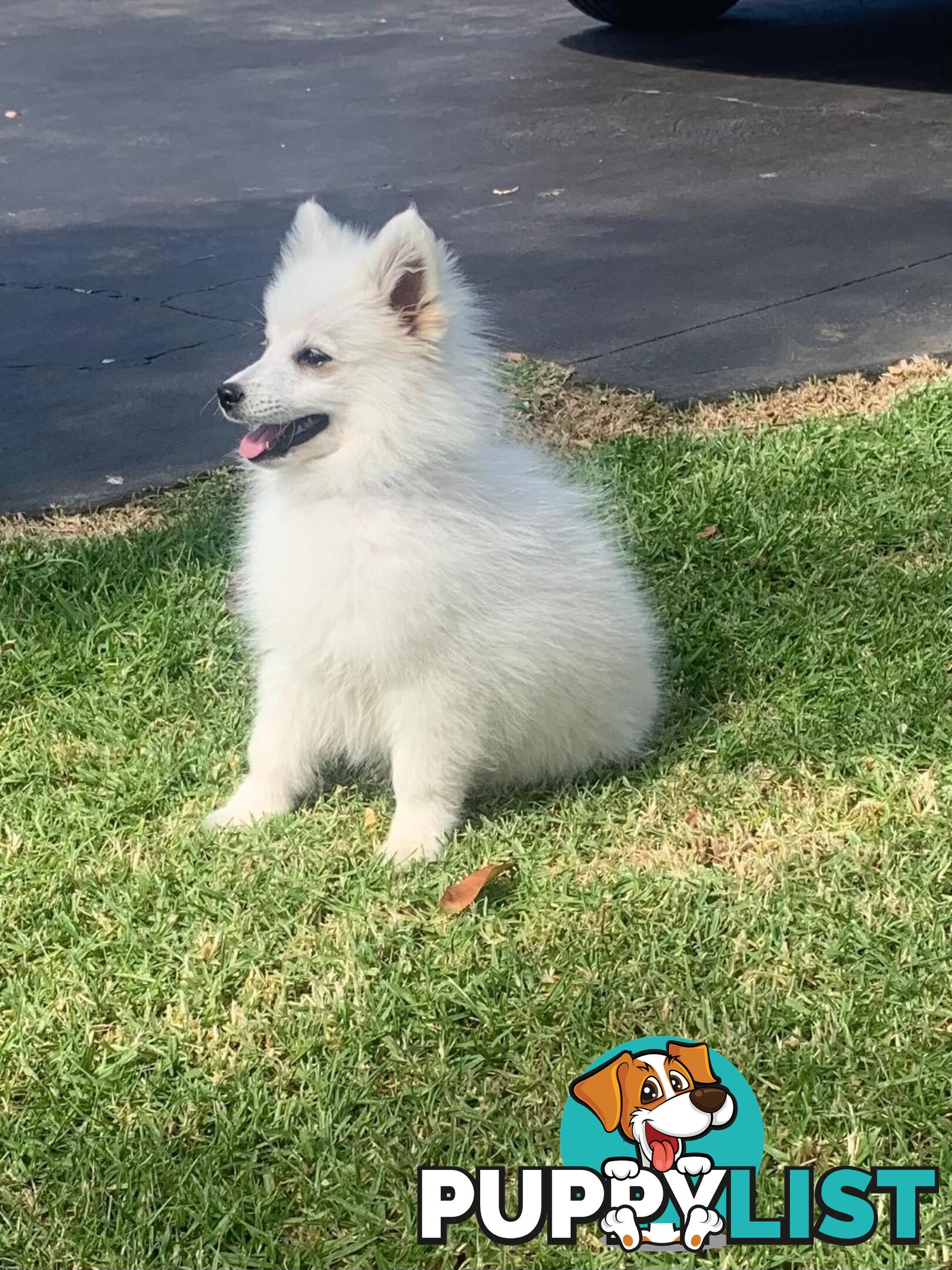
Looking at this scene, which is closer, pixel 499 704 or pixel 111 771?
pixel 499 704

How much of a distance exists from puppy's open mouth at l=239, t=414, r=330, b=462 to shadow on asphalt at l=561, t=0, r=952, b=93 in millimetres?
8082

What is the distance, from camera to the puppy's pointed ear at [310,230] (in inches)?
113

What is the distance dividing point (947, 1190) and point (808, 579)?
2.00 m

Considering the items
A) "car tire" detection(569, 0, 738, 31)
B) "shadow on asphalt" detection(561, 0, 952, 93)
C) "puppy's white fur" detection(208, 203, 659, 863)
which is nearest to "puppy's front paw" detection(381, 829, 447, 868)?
"puppy's white fur" detection(208, 203, 659, 863)

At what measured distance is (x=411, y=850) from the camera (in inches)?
115

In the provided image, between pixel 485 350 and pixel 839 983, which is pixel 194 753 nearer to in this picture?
pixel 485 350

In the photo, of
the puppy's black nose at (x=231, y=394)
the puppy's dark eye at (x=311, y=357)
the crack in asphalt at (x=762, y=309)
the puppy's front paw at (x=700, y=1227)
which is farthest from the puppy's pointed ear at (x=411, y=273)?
the crack in asphalt at (x=762, y=309)

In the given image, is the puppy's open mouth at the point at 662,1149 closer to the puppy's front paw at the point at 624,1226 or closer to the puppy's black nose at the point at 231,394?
A: the puppy's front paw at the point at 624,1226

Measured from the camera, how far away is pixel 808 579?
388 cm

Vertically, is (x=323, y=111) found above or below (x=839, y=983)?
above

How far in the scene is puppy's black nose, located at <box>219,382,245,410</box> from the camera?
104 inches

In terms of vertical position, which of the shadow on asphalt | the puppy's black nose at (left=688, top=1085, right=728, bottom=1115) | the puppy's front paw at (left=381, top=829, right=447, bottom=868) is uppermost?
the shadow on asphalt

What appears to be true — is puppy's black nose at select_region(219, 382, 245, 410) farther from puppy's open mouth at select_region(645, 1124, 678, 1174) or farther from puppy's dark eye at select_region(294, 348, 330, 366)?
puppy's open mouth at select_region(645, 1124, 678, 1174)

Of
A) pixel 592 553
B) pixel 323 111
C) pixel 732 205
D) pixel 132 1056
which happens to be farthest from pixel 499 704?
pixel 323 111
